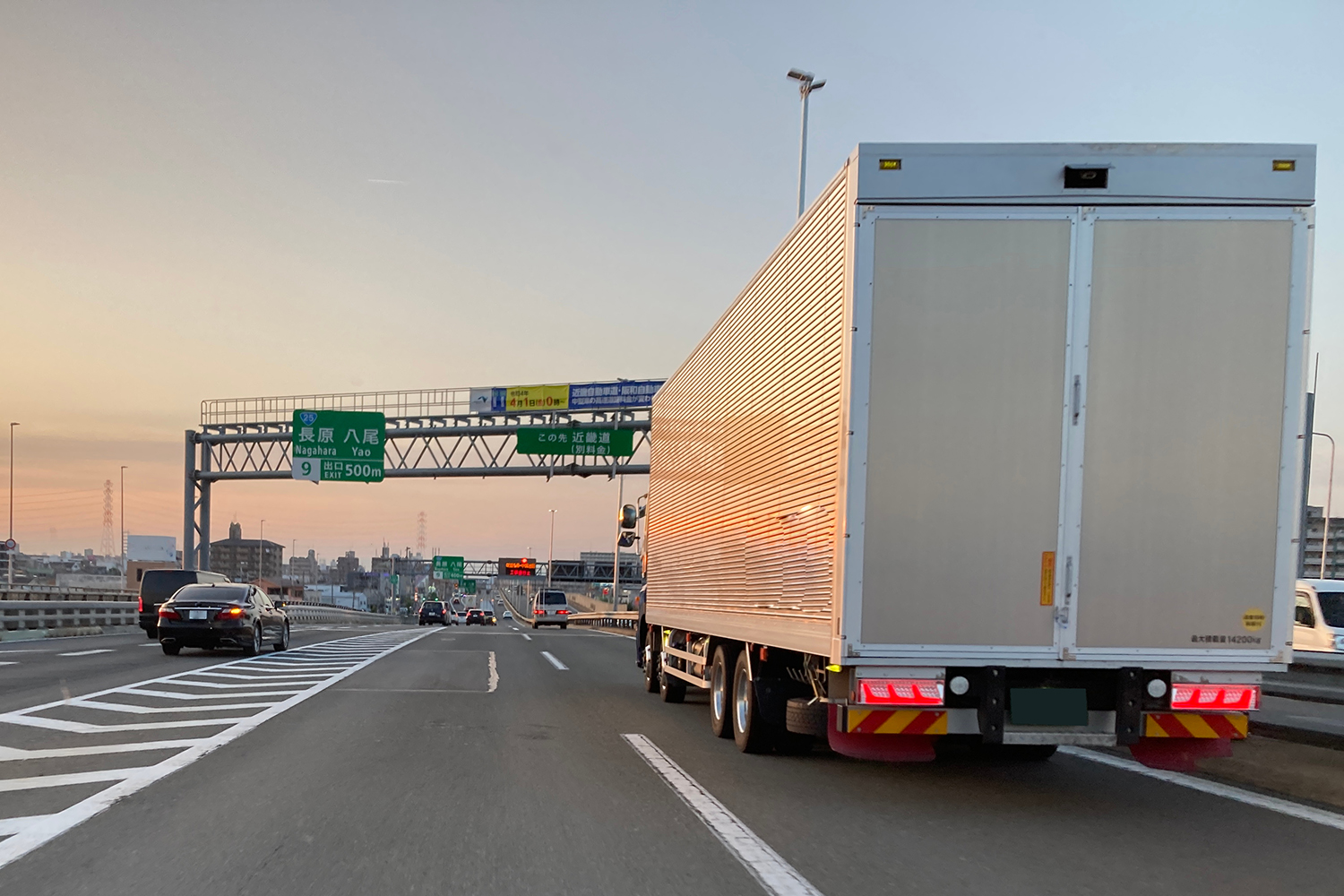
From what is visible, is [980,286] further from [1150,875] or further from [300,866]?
[300,866]

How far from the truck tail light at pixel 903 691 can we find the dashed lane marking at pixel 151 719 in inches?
183

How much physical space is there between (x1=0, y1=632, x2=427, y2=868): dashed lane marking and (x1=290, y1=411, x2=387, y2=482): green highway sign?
2163 centimetres

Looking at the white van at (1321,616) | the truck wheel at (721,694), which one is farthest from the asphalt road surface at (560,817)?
the white van at (1321,616)

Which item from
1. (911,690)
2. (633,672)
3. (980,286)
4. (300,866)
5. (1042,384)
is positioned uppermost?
(980,286)

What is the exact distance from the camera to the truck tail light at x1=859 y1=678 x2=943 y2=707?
667 cm

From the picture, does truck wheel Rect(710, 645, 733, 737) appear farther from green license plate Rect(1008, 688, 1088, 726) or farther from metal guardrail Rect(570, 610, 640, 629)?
metal guardrail Rect(570, 610, 640, 629)

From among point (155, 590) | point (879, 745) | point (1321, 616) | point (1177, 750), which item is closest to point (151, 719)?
point (879, 745)

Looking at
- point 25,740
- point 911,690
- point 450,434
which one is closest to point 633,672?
point 25,740

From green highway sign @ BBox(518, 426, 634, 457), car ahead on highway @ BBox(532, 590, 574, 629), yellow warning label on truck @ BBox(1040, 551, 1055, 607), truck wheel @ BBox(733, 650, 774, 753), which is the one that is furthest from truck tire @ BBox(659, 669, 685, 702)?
car ahead on highway @ BBox(532, 590, 574, 629)

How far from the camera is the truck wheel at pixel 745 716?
9125mm

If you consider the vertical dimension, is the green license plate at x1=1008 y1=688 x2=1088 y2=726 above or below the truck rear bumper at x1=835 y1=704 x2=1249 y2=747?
above

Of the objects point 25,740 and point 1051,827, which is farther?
point 25,740

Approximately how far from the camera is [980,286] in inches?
267

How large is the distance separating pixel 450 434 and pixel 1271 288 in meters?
38.2
